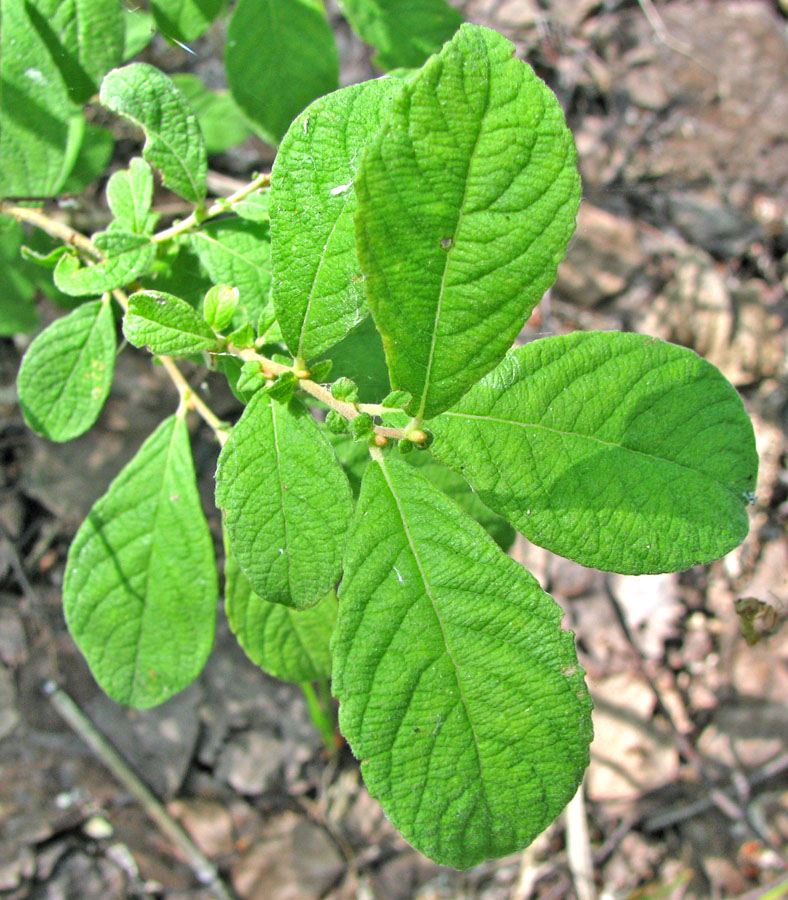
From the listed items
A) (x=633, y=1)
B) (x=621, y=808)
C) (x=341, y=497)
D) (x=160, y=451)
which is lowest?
(x=621, y=808)

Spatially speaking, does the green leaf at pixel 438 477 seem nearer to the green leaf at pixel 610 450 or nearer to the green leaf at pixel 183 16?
the green leaf at pixel 610 450

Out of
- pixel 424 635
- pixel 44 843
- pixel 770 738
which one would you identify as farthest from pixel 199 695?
pixel 770 738

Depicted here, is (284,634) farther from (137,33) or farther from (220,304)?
(137,33)

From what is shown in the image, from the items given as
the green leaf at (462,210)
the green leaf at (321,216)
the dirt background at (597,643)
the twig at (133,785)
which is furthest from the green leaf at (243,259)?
the twig at (133,785)

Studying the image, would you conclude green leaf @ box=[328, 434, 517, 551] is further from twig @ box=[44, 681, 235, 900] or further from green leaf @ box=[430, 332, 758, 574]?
twig @ box=[44, 681, 235, 900]

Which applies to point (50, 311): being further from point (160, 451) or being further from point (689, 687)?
point (689, 687)
